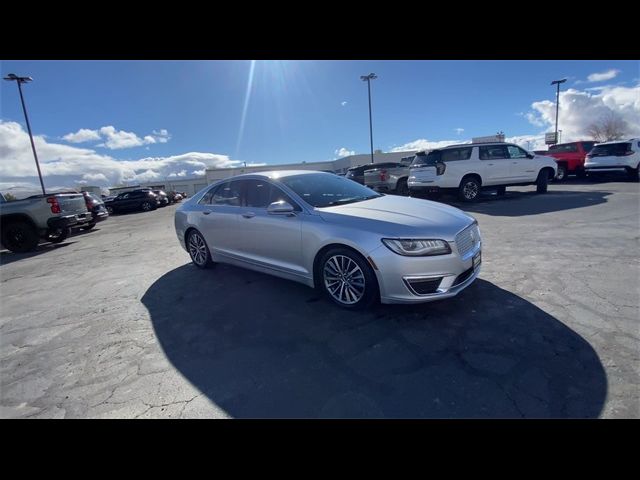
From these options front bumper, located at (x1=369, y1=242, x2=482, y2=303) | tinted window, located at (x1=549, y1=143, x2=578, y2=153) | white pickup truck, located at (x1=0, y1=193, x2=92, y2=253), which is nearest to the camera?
front bumper, located at (x1=369, y1=242, x2=482, y2=303)

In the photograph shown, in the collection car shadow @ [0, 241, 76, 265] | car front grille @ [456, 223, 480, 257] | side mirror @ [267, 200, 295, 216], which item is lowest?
car shadow @ [0, 241, 76, 265]

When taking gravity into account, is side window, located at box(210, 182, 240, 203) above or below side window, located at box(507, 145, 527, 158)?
below

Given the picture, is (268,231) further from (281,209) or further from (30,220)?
(30,220)

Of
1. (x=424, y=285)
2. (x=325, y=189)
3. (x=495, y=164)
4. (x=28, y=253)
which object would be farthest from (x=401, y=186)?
→ (x=28, y=253)

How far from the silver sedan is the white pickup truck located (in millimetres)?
6794

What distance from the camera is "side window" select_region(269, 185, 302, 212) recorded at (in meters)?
3.47

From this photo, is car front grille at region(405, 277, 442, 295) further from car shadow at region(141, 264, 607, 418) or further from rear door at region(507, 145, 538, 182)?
rear door at region(507, 145, 538, 182)

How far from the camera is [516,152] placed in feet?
33.3

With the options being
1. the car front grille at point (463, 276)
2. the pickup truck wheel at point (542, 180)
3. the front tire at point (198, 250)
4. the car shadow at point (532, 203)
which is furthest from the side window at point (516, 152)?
the front tire at point (198, 250)

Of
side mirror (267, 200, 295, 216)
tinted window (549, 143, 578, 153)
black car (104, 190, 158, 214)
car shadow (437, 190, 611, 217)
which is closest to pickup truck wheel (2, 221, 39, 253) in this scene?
side mirror (267, 200, 295, 216)

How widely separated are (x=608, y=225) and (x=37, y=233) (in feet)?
46.1

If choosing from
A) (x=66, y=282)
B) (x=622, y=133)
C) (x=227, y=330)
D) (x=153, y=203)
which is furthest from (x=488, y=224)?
(x=622, y=133)

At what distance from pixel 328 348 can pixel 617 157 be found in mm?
16582
